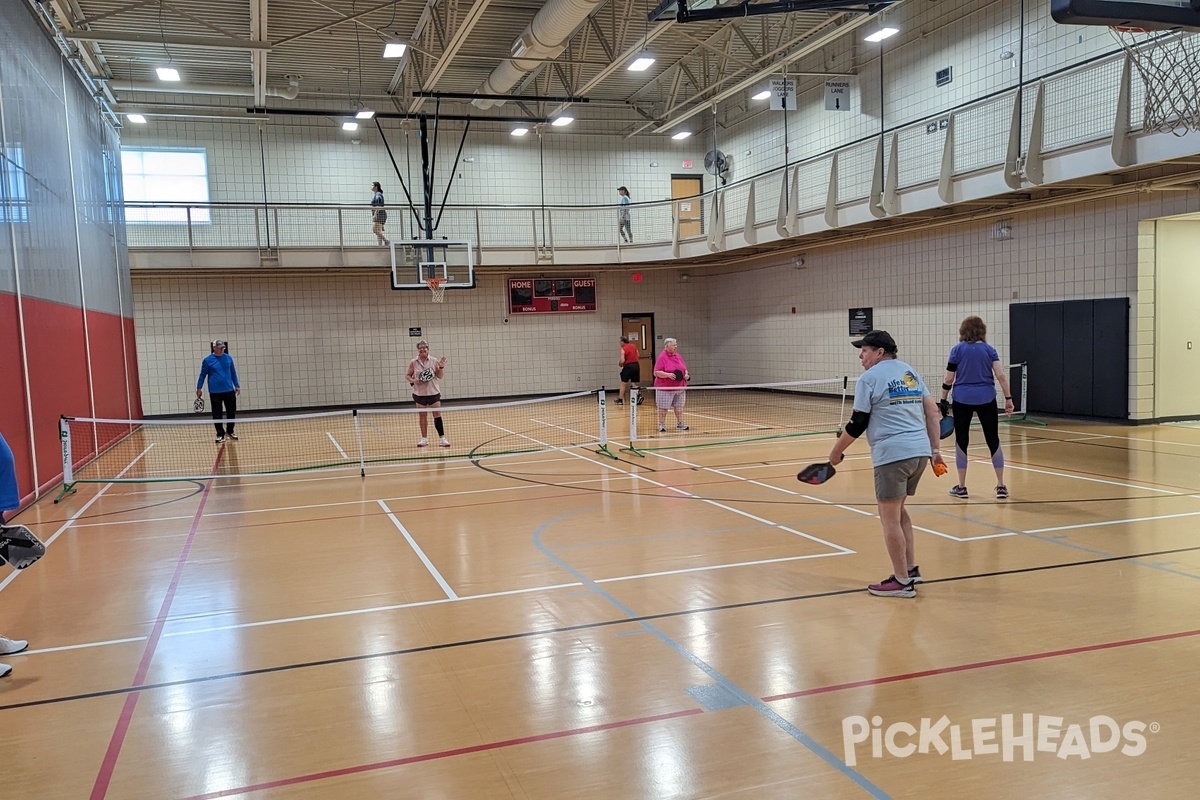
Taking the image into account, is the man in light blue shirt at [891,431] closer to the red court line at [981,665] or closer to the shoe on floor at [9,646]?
the red court line at [981,665]

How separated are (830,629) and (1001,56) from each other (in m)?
16.1

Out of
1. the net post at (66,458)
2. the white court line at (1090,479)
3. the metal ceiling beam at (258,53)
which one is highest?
the metal ceiling beam at (258,53)

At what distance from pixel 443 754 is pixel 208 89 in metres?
→ 20.5

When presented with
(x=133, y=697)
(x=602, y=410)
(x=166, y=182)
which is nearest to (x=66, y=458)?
(x=602, y=410)

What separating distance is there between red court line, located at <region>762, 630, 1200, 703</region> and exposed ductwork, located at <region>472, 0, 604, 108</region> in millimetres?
13320

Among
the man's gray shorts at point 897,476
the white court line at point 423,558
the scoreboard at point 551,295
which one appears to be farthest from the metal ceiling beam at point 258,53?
the man's gray shorts at point 897,476

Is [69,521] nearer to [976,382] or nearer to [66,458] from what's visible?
[66,458]

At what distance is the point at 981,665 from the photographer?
16.5 feet

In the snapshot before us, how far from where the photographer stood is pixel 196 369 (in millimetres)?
25016

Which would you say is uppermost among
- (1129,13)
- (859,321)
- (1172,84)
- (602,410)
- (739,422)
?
(1172,84)

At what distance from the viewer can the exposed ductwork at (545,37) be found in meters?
15.7

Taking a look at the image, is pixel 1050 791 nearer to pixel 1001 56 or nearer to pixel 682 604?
pixel 682 604

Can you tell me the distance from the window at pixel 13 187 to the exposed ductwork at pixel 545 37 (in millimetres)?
9139

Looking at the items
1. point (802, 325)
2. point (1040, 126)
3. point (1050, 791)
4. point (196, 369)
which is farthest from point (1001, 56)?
point (196, 369)
